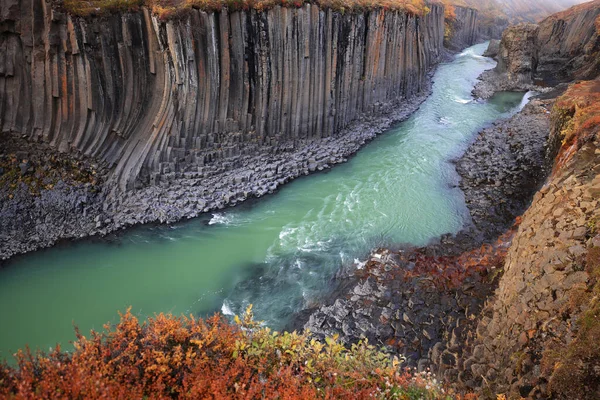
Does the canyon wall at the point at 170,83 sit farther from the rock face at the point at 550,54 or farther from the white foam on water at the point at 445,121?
the rock face at the point at 550,54

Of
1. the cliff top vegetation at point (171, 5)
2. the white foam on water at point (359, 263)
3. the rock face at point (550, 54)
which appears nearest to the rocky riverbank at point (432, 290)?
the white foam on water at point (359, 263)

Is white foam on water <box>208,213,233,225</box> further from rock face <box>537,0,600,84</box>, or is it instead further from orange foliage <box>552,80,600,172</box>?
rock face <box>537,0,600,84</box>

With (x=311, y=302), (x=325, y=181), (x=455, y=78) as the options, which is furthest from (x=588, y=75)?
(x=311, y=302)

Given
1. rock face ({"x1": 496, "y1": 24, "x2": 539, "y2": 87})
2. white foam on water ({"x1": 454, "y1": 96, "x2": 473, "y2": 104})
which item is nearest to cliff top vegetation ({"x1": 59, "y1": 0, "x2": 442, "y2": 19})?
white foam on water ({"x1": 454, "y1": 96, "x2": 473, "y2": 104})

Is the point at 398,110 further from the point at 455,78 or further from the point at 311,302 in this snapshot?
the point at 311,302

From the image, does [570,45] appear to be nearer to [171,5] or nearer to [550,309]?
[171,5]

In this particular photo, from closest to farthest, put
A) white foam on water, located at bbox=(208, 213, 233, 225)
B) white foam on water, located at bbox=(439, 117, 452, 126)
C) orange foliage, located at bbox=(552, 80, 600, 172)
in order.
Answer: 1. orange foliage, located at bbox=(552, 80, 600, 172)
2. white foam on water, located at bbox=(208, 213, 233, 225)
3. white foam on water, located at bbox=(439, 117, 452, 126)

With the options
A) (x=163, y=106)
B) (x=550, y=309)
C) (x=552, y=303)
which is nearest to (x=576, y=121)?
(x=552, y=303)
